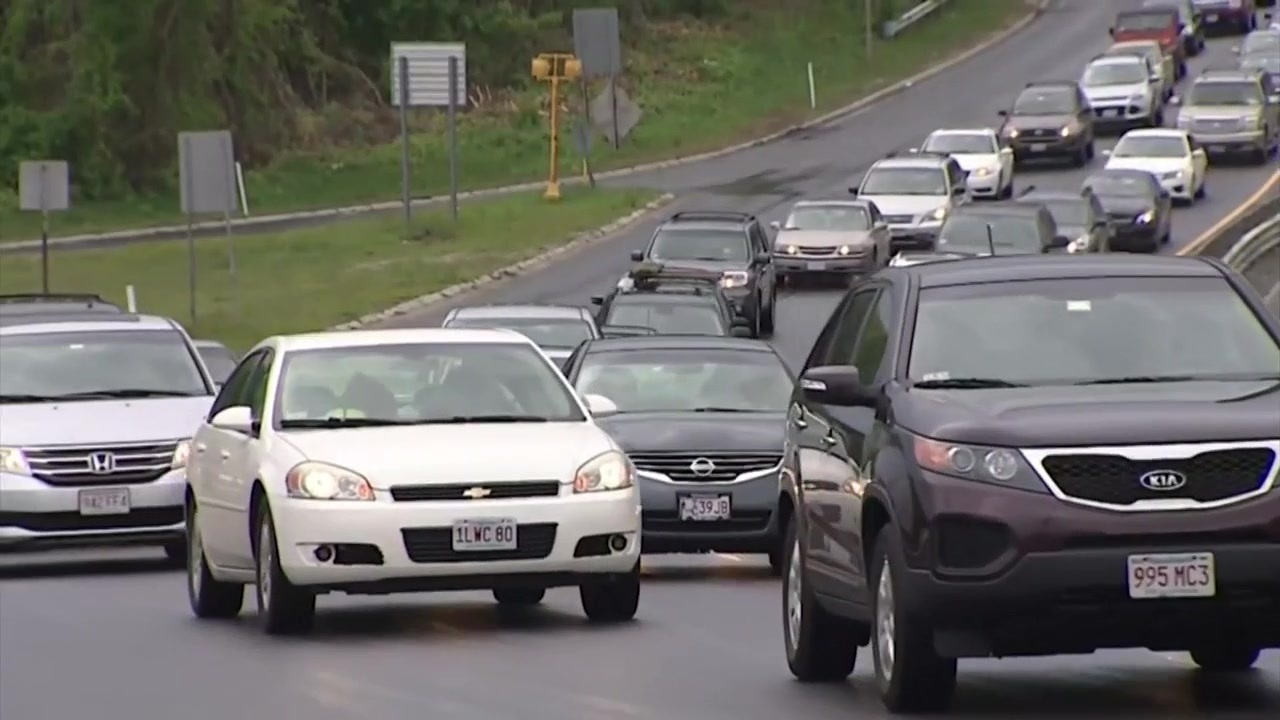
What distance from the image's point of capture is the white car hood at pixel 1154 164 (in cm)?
5634

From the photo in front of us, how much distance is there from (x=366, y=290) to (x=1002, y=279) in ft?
120

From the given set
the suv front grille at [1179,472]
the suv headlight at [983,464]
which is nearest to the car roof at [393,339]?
the suv headlight at [983,464]

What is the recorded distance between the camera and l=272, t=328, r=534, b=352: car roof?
16.0 metres

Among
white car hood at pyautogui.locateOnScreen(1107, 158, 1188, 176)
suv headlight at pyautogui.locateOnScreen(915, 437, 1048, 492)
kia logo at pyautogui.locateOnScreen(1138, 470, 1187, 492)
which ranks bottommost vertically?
kia logo at pyautogui.locateOnScreen(1138, 470, 1187, 492)

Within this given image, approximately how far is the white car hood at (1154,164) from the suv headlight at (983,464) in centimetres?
4635

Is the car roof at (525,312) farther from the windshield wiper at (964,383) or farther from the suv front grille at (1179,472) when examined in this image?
the suv front grille at (1179,472)

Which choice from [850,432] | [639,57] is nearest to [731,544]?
[850,432]

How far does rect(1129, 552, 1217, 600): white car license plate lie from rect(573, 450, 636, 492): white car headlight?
4.84 m

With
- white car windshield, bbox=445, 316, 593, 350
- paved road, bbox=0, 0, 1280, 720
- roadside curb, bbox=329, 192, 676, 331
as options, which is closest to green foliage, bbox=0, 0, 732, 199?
roadside curb, bbox=329, 192, 676, 331

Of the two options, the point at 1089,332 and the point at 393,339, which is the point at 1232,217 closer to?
the point at 393,339

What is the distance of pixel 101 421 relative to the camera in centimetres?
2020

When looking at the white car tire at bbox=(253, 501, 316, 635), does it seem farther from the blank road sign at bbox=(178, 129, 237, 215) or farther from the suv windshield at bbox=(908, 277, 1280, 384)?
the blank road sign at bbox=(178, 129, 237, 215)

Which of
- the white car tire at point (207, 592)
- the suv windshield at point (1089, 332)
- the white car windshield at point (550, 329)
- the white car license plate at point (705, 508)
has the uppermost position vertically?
the suv windshield at point (1089, 332)

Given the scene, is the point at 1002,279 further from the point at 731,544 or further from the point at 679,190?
the point at 679,190
